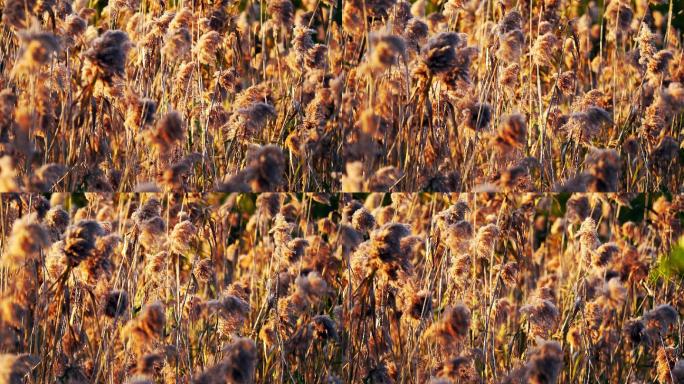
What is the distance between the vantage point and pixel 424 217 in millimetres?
2625

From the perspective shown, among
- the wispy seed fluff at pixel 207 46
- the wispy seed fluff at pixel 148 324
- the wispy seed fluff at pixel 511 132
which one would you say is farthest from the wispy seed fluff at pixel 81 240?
the wispy seed fluff at pixel 511 132

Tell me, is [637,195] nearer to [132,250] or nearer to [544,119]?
[544,119]

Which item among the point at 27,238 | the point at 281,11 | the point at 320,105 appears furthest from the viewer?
the point at 281,11

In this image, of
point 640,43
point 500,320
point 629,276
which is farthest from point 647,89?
point 500,320

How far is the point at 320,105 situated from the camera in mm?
2771

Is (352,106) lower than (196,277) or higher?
higher

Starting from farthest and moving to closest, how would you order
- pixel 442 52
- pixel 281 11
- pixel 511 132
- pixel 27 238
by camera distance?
1. pixel 281 11
2. pixel 511 132
3. pixel 442 52
4. pixel 27 238

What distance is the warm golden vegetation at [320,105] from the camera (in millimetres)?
2656

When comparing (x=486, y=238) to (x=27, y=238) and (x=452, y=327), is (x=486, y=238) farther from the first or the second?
(x=27, y=238)

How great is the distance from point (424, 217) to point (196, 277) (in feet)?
1.92

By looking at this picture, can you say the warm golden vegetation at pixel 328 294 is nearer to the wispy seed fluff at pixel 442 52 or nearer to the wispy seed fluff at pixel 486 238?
the wispy seed fluff at pixel 486 238

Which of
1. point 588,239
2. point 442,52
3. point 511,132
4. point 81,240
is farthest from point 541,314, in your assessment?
point 81,240

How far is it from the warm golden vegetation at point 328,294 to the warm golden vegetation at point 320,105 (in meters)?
0.10

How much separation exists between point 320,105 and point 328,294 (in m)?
0.52
